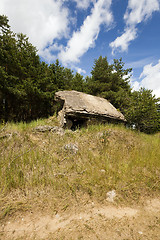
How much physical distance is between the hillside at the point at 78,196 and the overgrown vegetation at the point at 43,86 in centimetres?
493

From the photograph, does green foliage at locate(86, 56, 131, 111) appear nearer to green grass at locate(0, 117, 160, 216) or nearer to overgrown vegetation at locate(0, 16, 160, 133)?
overgrown vegetation at locate(0, 16, 160, 133)

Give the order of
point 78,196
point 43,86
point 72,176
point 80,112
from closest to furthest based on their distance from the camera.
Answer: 1. point 78,196
2. point 72,176
3. point 80,112
4. point 43,86

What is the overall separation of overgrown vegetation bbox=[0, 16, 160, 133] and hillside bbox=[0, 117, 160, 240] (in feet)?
16.2

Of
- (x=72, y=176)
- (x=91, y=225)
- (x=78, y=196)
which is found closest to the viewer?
(x=91, y=225)

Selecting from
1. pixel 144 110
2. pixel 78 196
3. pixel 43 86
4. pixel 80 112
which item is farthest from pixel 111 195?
pixel 43 86

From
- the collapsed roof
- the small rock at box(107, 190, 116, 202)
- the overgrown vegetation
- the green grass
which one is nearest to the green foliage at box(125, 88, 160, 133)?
the overgrown vegetation

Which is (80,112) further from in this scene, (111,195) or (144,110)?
(111,195)

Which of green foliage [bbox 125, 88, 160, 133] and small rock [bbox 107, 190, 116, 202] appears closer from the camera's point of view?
small rock [bbox 107, 190, 116, 202]

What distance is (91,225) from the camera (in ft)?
5.84

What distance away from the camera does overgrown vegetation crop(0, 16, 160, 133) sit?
7887 millimetres

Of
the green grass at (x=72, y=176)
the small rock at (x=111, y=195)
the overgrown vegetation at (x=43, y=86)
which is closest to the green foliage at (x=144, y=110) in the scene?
the overgrown vegetation at (x=43, y=86)

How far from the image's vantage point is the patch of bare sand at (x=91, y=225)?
1.61 metres

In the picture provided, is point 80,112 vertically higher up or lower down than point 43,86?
lower down

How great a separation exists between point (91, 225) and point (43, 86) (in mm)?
12180
